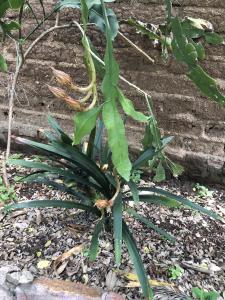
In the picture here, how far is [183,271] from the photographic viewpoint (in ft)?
5.90

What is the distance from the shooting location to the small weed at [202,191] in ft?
7.86

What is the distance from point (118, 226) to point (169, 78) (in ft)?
3.69

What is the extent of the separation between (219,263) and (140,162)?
2.02 feet

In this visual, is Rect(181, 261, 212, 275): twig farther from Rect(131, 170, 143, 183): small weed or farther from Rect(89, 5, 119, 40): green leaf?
Rect(89, 5, 119, 40): green leaf

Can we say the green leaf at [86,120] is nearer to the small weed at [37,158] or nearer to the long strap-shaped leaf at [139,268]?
the long strap-shaped leaf at [139,268]

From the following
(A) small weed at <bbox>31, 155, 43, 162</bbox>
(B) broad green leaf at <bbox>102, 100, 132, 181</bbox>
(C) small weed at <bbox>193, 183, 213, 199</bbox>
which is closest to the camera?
(B) broad green leaf at <bbox>102, 100, 132, 181</bbox>

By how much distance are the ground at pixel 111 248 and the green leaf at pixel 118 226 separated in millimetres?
221

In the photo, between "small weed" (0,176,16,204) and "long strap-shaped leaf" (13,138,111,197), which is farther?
"small weed" (0,176,16,204)

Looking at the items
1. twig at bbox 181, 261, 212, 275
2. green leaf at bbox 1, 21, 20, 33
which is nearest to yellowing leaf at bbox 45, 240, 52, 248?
twig at bbox 181, 261, 212, 275

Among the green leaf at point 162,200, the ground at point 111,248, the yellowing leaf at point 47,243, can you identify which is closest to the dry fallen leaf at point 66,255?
the ground at point 111,248

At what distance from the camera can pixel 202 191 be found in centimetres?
243

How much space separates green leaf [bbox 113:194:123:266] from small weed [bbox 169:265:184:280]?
0.34 m

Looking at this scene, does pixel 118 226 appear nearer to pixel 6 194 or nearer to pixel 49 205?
pixel 49 205

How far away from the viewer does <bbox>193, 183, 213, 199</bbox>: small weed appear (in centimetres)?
239
